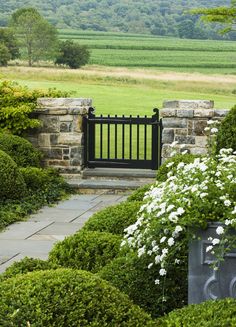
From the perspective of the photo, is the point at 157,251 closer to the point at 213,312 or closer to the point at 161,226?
the point at 161,226

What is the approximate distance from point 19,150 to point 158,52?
27.3 m

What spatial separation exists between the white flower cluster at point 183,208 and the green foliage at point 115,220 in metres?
1.24

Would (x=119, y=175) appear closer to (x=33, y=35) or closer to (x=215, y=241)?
(x=215, y=241)

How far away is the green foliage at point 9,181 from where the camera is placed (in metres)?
12.0

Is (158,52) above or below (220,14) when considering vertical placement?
below

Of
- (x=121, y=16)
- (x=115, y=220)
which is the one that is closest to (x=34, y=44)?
(x=121, y=16)

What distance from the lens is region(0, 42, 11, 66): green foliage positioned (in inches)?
1183

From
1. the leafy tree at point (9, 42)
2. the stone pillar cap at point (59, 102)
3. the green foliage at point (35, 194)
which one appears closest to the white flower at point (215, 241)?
the green foliage at point (35, 194)

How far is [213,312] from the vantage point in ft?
16.4

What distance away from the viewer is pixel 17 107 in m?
14.8

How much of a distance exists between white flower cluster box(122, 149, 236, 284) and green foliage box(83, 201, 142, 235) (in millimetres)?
1240

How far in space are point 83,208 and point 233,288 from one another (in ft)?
23.2

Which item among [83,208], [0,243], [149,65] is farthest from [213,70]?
[0,243]

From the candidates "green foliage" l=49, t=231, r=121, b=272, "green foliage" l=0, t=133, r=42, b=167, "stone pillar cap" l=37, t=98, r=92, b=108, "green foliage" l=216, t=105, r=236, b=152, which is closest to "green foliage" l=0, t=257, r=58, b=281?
"green foliage" l=49, t=231, r=121, b=272
